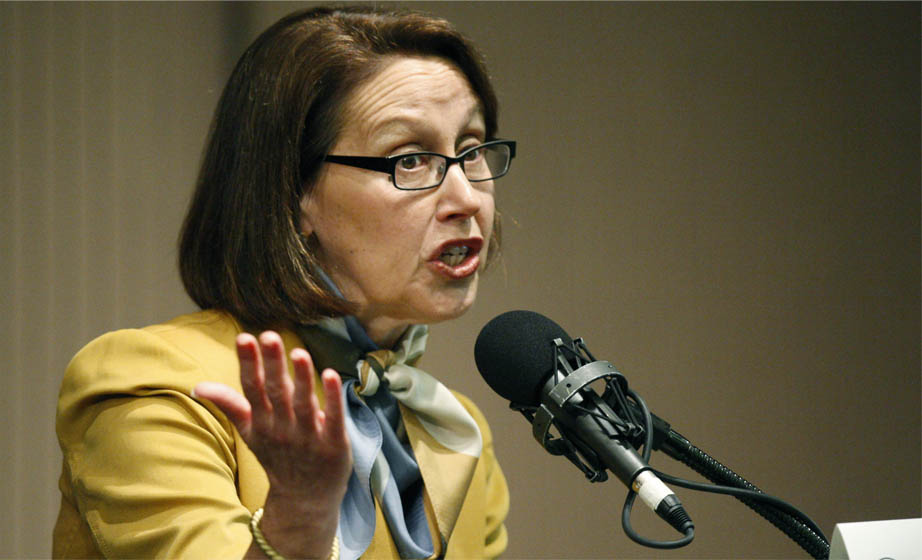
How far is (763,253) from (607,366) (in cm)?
208

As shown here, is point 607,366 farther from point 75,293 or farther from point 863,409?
point 863,409

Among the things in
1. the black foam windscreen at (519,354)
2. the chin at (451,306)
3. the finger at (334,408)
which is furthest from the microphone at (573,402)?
the chin at (451,306)

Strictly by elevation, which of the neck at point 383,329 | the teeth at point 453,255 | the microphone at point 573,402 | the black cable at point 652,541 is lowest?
the neck at point 383,329

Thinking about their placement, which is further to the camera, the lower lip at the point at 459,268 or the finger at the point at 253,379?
the lower lip at the point at 459,268

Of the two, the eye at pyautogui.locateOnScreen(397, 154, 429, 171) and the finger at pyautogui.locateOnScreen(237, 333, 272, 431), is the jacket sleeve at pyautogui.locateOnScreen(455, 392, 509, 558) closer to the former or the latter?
the eye at pyautogui.locateOnScreen(397, 154, 429, 171)

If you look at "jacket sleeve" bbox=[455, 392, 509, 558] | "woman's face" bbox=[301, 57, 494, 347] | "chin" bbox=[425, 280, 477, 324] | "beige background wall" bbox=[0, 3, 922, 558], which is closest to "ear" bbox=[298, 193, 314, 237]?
"woman's face" bbox=[301, 57, 494, 347]

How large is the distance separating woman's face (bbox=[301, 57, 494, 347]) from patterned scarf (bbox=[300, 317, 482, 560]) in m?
0.08

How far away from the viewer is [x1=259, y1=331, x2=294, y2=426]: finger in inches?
33.7

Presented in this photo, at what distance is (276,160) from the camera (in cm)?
156

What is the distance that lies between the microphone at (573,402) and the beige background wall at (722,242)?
5.23ft

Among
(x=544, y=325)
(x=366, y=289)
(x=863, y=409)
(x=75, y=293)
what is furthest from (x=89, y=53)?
(x=863, y=409)

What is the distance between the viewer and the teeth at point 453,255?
1588mm

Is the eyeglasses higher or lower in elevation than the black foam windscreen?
higher

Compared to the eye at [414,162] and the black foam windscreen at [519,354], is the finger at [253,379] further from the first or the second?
the eye at [414,162]
